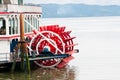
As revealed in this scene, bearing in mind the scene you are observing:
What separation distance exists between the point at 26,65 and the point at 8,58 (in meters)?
1.18

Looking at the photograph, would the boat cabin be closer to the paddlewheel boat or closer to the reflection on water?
the paddlewheel boat

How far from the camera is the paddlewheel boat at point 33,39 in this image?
27.6 m

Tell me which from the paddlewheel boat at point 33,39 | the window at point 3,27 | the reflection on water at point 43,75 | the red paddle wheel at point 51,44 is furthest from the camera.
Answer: the red paddle wheel at point 51,44

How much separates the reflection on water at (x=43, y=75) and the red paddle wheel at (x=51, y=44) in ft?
1.48

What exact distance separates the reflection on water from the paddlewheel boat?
43 cm

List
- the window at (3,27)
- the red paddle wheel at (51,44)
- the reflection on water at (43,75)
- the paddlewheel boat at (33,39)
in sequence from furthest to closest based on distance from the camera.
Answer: the red paddle wheel at (51,44), the window at (3,27), the paddlewheel boat at (33,39), the reflection on water at (43,75)

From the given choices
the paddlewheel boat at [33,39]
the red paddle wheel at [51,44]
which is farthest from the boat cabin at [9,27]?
the red paddle wheel at [51,44]

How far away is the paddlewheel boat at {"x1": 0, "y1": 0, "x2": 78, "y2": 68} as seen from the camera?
27.6 metres

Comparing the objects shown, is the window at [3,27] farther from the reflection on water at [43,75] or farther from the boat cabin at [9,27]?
the reflection on water at [43,75]

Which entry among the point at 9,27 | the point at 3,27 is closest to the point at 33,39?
the point at 9,27

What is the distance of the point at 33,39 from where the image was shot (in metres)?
31.0

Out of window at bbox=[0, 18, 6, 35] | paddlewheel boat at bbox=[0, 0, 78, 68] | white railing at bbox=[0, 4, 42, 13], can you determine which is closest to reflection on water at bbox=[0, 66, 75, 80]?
paddlewheel boat at bbox=[0, 0, 78, 68]

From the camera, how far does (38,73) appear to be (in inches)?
1149

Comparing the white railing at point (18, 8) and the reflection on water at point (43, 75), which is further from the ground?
the white railing at point (18, 8)
